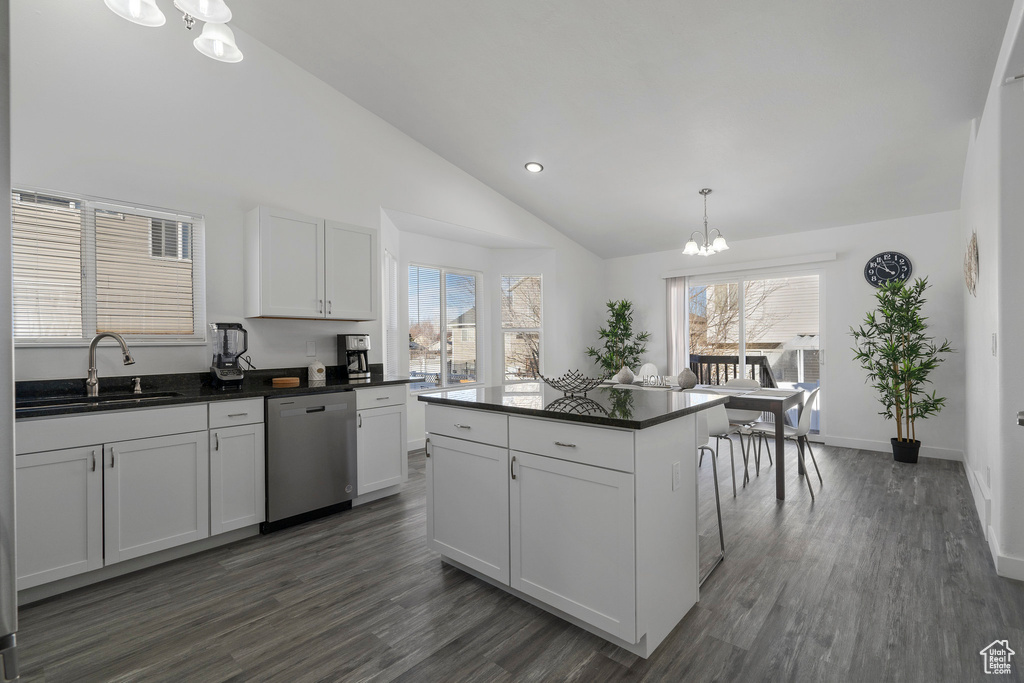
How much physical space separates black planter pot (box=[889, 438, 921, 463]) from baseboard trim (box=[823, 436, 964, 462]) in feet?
0.78

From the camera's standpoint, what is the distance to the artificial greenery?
6598 millimetres

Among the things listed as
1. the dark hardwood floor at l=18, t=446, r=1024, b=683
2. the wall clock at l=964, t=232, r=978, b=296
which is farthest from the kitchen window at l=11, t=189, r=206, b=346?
the wall clock at l=964, t=232, r=978, b=296

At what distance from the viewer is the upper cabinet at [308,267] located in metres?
3.40

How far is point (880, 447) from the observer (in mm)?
4941

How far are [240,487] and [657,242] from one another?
211 inches

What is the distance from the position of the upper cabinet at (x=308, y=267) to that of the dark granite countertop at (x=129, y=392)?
59 cm

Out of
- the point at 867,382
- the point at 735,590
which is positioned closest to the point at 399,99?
the point at 735,590

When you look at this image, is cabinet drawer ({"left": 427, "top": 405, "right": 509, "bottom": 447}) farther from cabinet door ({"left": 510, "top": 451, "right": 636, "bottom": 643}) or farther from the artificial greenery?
the artificial greenery

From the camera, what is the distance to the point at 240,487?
295cm

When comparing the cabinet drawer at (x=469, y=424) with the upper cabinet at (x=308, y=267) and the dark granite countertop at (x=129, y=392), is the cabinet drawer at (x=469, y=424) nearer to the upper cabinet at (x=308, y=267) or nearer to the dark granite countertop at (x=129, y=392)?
the dark granite countertop at (x=129, y=392)

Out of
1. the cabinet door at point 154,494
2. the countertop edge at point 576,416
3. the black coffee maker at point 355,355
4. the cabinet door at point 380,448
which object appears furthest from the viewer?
the black coffee maker at point 355,355

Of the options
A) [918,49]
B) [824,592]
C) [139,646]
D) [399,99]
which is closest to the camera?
[139,646]

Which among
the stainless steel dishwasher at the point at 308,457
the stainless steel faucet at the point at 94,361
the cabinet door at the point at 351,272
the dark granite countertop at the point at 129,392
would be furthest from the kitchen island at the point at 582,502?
the stainless steel faucet at the point at 94,361

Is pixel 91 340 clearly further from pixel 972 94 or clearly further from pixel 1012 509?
pixel 972 94
